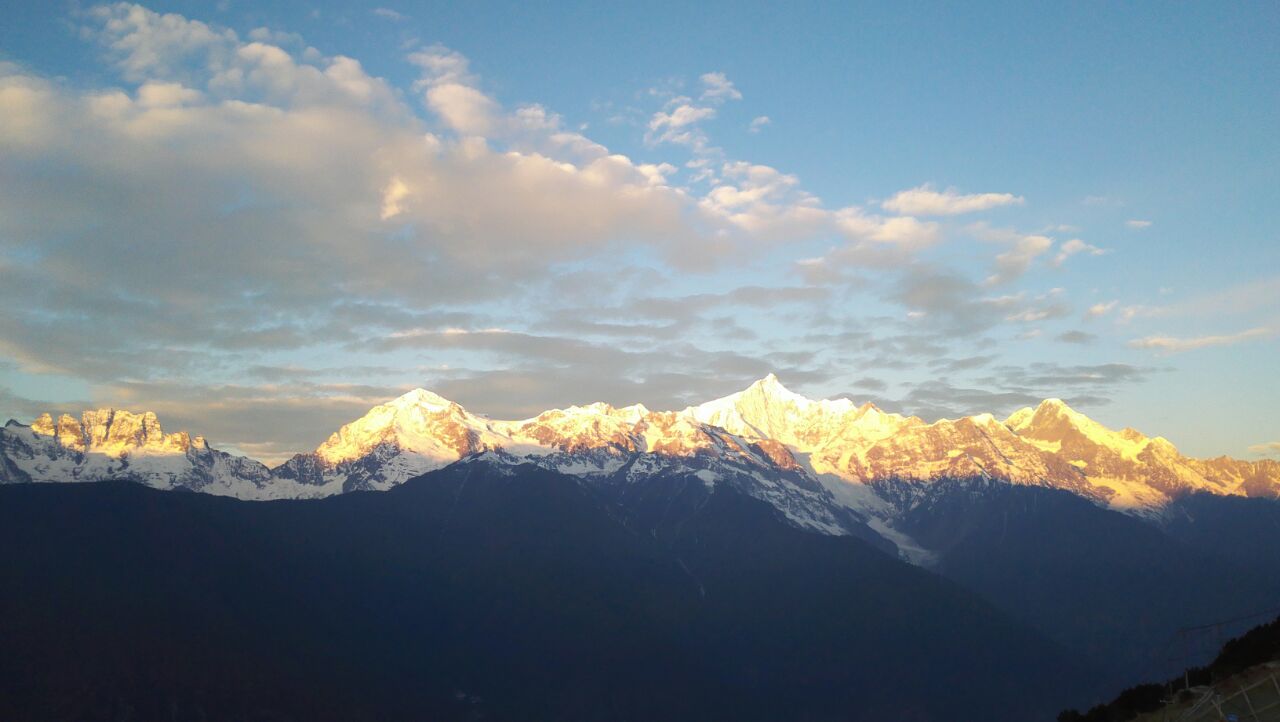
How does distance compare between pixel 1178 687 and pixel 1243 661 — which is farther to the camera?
pixel 1178 687

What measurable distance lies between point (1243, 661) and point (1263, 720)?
393 inches

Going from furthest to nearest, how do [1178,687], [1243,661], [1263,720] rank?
[1178,687] → [1243,661] → [1263,720]

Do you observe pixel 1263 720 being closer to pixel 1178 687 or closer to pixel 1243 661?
pixel 1243 661

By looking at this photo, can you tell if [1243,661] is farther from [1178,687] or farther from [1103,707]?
[1103,707]

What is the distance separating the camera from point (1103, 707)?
7312cm

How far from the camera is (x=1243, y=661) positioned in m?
63.2

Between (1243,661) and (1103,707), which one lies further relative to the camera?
(1103,707)

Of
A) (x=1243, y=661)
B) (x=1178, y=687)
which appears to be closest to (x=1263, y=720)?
(x=1243, y=661)

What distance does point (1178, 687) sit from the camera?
69.4m

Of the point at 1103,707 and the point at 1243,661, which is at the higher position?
the point at 1243,661

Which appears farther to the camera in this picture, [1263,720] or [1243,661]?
[1243,661]


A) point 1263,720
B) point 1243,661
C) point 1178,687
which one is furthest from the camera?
point 1178,687

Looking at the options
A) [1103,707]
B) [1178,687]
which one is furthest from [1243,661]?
[1103,707]

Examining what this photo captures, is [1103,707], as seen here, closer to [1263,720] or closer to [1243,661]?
[1243,661]
